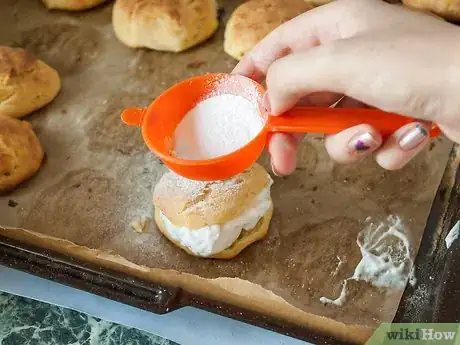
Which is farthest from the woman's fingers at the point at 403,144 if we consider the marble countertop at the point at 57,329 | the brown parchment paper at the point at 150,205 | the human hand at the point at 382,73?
the marble countertop at the point at 57,329

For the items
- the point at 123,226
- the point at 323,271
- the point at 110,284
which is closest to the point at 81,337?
the point at 110,284

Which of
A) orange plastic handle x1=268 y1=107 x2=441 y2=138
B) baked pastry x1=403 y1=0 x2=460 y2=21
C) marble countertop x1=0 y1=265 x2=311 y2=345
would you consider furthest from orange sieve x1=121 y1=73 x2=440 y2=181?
baked pastry x1=403 y1=0 x2=460 y2=21

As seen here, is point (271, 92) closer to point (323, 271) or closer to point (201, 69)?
point (323, 271)

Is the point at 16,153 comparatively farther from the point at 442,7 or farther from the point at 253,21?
the point at 442,7

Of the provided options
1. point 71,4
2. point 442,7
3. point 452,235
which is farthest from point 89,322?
point 442,7

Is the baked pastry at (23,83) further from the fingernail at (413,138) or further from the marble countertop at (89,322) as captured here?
the fingernail at (413,138)

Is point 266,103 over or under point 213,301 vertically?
over
